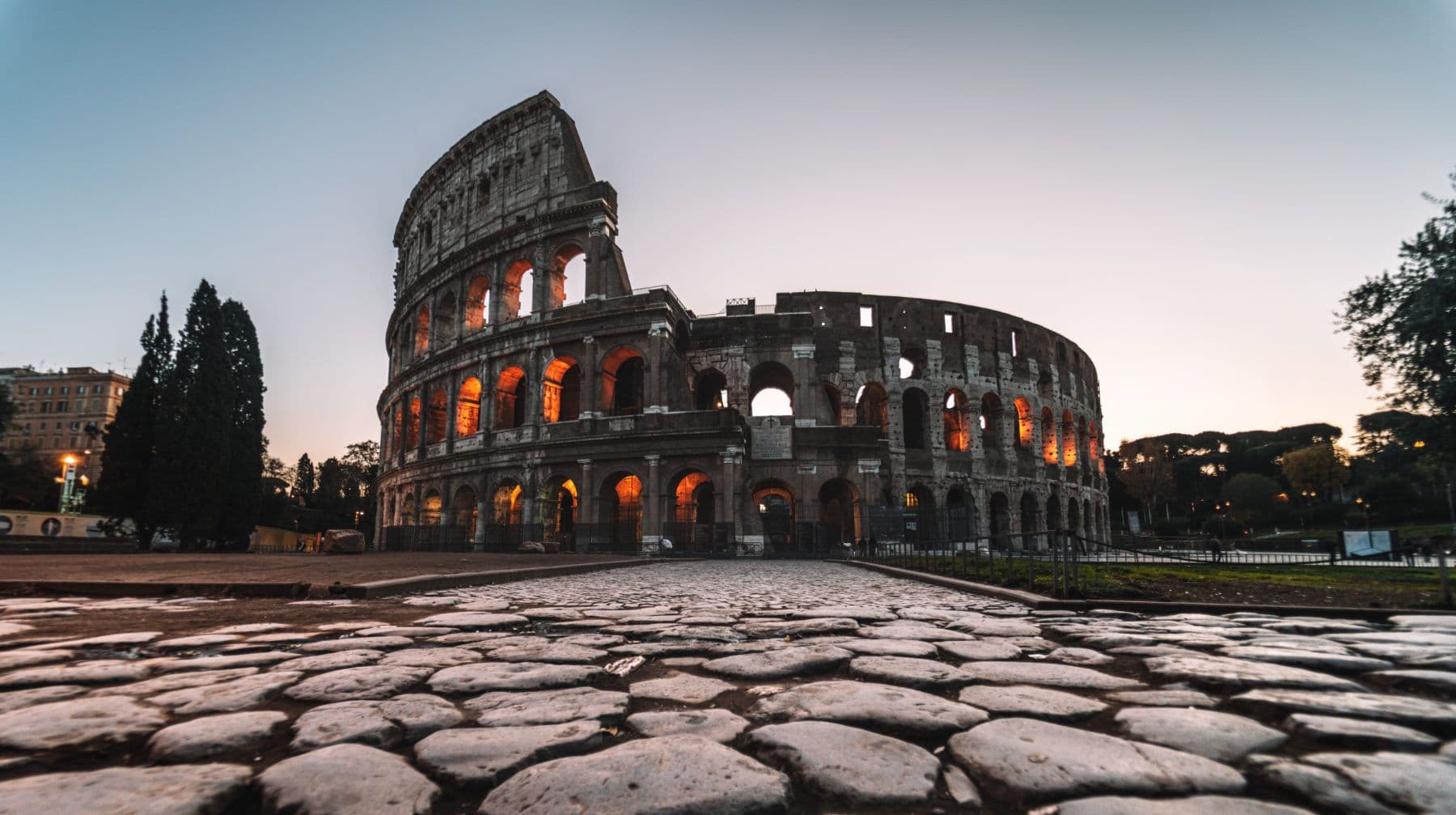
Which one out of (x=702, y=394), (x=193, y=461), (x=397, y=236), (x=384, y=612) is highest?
(x=397, y=236)

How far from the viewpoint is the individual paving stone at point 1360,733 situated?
4.49ft

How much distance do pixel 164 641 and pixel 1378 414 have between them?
2375 centimetres

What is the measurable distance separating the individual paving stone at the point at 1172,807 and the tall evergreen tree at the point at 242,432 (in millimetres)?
29768

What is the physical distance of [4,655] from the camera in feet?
7.45

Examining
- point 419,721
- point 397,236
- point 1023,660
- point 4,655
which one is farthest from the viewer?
point 397,236

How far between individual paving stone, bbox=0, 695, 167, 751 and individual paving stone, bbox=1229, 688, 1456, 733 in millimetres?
2740

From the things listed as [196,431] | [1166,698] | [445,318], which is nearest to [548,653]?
[1166,698]

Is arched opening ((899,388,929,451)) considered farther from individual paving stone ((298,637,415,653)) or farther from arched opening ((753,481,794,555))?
individual paving stone ((298,637,415,653))

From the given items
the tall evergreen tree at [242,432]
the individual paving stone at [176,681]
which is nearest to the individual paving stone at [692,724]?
the individual paving stone at [176,681]

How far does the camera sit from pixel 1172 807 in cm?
103

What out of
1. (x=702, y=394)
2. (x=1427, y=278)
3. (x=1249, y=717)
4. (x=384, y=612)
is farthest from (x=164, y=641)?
(x=702, y=394)

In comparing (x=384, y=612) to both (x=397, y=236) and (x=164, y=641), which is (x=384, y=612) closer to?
(x=164, y=641)

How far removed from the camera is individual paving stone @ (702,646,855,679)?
2.21 m

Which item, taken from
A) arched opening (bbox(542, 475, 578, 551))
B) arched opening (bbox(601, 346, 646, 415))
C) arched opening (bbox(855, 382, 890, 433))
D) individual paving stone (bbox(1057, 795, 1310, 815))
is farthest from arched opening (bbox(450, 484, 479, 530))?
individual paving stone (bbox(1057, 795, 1310, 815))
